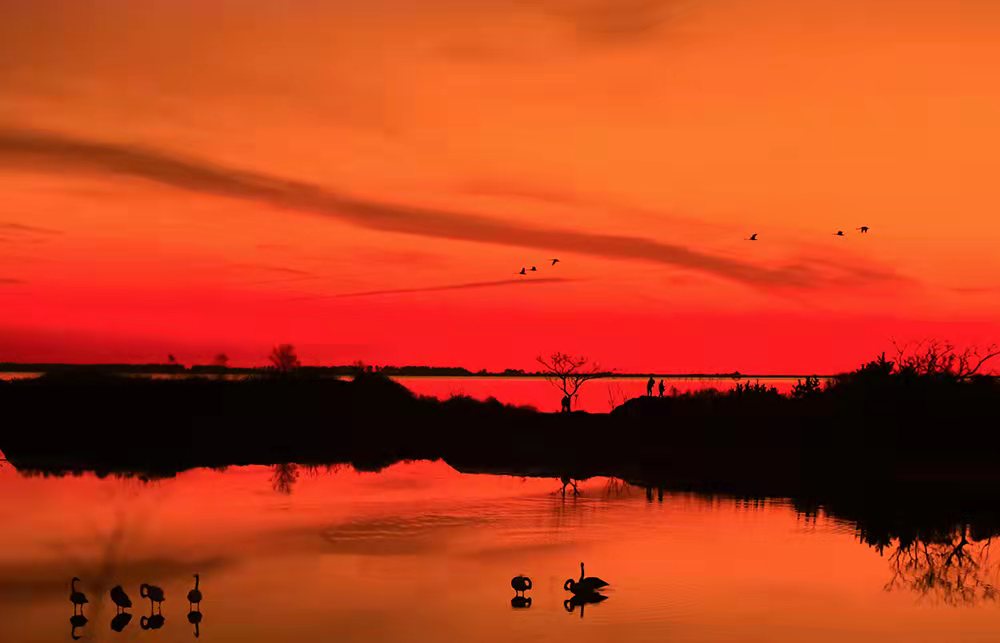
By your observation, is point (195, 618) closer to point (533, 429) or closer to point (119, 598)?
point (119, 598)

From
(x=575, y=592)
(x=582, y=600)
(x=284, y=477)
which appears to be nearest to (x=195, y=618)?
(x=575, y=592)

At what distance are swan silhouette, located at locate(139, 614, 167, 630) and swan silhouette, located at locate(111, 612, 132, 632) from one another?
0.29 meters

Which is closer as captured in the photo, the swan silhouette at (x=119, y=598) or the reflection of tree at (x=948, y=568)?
the swan silhouette at (x=119, y=598)

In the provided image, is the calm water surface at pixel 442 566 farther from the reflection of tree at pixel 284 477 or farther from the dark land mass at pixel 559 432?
the dark land mass at pixel 559 432

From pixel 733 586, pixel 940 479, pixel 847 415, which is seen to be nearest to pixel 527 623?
pixel 733 586

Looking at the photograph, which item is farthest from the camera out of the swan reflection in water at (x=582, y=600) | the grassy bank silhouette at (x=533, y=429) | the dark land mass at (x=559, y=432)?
the grassy bank silhouette at (x=533, y=429)

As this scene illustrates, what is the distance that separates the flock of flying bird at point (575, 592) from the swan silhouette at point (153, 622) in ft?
25.1

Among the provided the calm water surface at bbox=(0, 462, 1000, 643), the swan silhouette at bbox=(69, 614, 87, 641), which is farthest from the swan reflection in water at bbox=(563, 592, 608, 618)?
the swan silhouette at bbox=(69, 614, 87, 641)

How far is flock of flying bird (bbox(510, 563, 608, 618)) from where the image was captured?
79.8 feet

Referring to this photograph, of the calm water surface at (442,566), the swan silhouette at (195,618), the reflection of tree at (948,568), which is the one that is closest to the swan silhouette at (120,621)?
the calm water surface at (442,566)

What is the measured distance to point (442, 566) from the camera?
93.1 feet

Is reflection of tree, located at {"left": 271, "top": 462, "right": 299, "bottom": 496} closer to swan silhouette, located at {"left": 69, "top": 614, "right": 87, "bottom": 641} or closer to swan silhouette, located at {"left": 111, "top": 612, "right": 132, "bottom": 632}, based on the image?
swan silhouette, located at {"left": 111, "top": 612, "right": 132, "bottom": 632}

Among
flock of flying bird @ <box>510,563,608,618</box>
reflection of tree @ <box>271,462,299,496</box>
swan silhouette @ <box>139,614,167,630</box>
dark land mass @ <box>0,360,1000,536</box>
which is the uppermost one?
dark land mass @ <box>0,360,1000,536</box>

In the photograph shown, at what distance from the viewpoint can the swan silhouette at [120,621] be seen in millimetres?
21906
